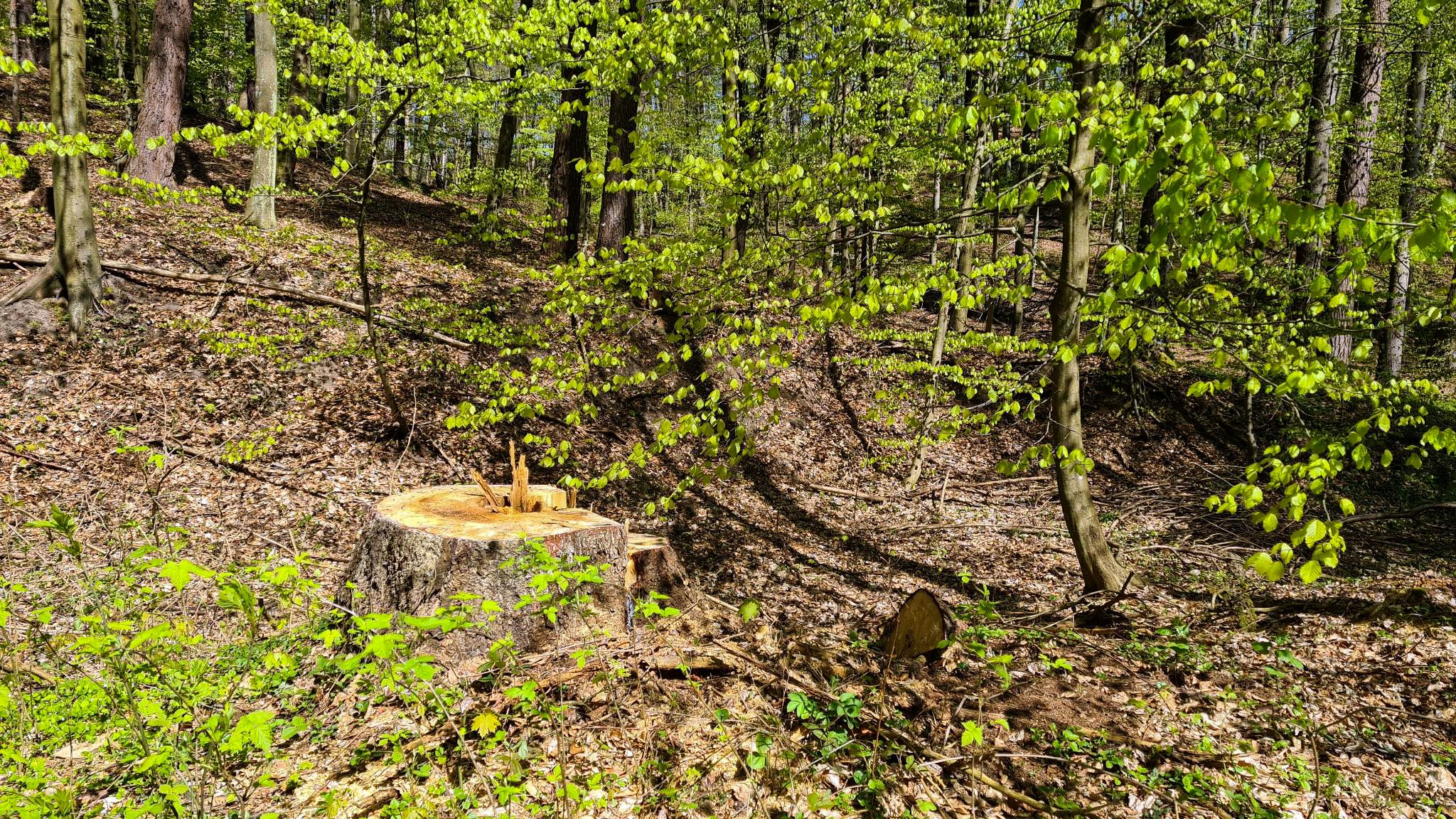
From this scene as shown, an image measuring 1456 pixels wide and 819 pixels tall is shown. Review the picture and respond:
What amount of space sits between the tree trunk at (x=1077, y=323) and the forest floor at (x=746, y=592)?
471 mm

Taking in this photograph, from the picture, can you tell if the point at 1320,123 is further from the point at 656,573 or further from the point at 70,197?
the point at 70,197

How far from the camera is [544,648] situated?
3.97 m

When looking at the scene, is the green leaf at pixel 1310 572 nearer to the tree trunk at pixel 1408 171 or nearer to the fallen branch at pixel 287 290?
the fallen branch at pixel 287 290

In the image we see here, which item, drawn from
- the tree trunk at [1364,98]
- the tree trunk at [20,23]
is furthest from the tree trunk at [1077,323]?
the tree trunk at [20,23]

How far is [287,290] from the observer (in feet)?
31.6

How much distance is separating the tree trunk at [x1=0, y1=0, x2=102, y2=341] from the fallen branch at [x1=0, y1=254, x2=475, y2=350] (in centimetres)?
64

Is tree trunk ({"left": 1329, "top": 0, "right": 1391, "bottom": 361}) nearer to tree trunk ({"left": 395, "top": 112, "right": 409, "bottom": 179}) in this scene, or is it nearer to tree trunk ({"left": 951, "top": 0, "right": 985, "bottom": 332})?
tree trunk ({"left": 951, "top": 0, "right": 985, "bottom": 332})

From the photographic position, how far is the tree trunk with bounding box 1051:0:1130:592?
471 centimetres

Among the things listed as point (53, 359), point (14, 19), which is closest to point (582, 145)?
point (53, 359)

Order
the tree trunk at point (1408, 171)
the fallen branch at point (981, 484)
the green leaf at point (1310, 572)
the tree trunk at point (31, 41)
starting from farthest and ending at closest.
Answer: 1. the tree trunk at point (31, 41)
2. the fallen branch at point (981, 484)
3. the tree trunk at point (1408, 171)
4. the green leaf at point (1310, 572)

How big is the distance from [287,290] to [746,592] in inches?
314

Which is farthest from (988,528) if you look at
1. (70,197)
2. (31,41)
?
(31,41)

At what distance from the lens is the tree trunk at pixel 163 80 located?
1045cm

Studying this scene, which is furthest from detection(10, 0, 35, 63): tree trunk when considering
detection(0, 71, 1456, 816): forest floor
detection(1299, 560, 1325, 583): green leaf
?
detection(1299, 560, 1325, 583): green leaf
